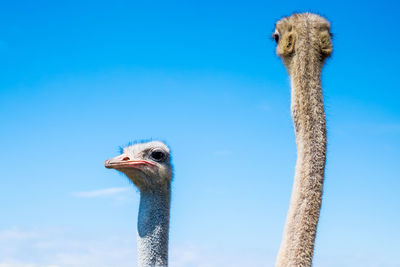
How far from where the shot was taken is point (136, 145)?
9.18m

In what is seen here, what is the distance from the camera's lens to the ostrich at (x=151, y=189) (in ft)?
27.8

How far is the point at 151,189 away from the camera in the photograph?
29.3 ft

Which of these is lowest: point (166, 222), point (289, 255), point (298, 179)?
point (289, 255)

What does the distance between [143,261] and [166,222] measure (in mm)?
641

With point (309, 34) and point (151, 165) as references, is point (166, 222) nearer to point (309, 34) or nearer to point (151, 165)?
point (151, 165)

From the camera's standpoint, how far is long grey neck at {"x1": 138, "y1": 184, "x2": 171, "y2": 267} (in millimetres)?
8430

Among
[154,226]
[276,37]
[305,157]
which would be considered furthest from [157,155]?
[305,157]

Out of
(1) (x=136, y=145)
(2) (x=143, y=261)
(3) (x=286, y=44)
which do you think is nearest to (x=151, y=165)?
(1) (x=136, y=145)

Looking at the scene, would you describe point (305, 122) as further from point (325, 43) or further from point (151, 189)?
point (151, 189)

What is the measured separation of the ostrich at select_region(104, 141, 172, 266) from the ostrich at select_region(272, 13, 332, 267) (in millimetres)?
3589

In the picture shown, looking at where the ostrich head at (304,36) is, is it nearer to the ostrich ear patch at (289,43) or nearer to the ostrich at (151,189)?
the ostrich ear patch at (289,43)

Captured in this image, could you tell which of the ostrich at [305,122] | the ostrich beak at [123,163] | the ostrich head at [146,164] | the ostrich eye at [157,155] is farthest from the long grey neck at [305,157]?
the ostrich eye at [157,155]

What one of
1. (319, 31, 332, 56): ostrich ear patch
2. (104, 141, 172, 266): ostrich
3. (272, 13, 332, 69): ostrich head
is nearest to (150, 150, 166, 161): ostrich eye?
(104, 141, 172, 266): ostrich

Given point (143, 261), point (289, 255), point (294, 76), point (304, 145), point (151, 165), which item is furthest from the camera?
point (151, 165)
